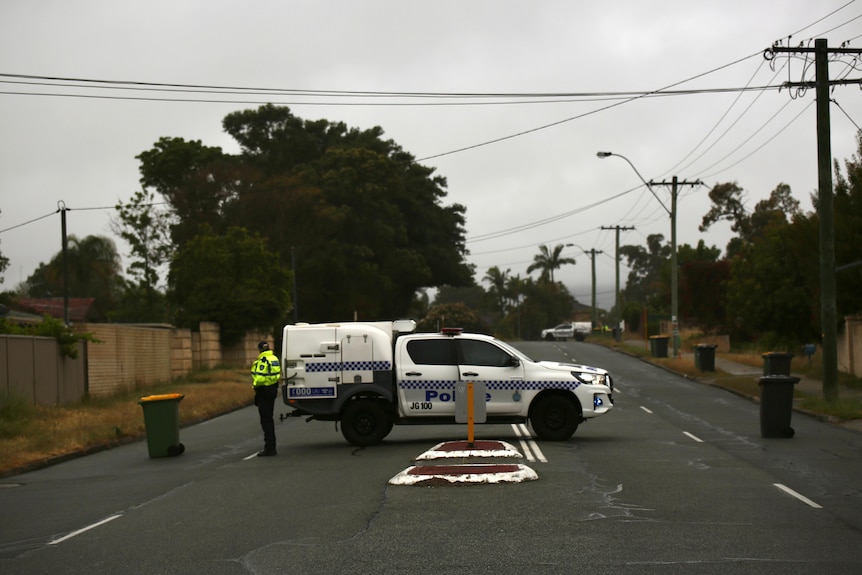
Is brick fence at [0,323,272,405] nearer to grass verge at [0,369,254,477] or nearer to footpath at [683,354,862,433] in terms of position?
grass verge at [0,369,254,477]

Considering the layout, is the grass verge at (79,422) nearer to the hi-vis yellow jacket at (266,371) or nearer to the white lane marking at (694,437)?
the hi-vis yellow jacket at (266,371)

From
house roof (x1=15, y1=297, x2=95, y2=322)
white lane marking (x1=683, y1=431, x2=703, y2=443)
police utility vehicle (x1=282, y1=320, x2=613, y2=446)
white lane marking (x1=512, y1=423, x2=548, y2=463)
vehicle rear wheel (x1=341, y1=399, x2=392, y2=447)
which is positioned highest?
house roof (x1=15, y1=297, x2=95, y2=322)

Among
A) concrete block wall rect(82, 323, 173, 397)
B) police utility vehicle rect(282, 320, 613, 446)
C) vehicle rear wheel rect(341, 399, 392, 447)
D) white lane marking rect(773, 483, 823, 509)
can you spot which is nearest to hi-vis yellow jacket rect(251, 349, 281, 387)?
police utility vehicle rect(282, 320, 613, 446)

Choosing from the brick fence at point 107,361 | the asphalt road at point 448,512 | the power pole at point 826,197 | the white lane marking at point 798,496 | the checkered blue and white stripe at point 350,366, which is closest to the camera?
the asphalt road at point 448,512

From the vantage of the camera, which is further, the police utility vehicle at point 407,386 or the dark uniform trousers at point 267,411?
the police utility vehicle at point 407,386

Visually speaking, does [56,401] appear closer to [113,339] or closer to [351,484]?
[113,339]

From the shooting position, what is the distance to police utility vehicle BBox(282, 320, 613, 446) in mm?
18938

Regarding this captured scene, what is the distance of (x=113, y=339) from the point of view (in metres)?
33.9

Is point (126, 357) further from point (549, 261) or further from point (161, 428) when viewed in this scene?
point (549, 261)

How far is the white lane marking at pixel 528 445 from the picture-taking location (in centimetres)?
1617

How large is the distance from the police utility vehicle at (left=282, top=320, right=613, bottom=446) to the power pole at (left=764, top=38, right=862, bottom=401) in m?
9.19

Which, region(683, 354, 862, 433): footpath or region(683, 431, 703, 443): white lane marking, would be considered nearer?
region(683, 431, 703, 443): white lane marking

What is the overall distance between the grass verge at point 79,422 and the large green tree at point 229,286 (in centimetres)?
1328

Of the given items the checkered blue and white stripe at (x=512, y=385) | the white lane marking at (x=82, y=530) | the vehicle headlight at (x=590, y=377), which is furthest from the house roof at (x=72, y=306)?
the white lane marking at (x=82, y=530)
